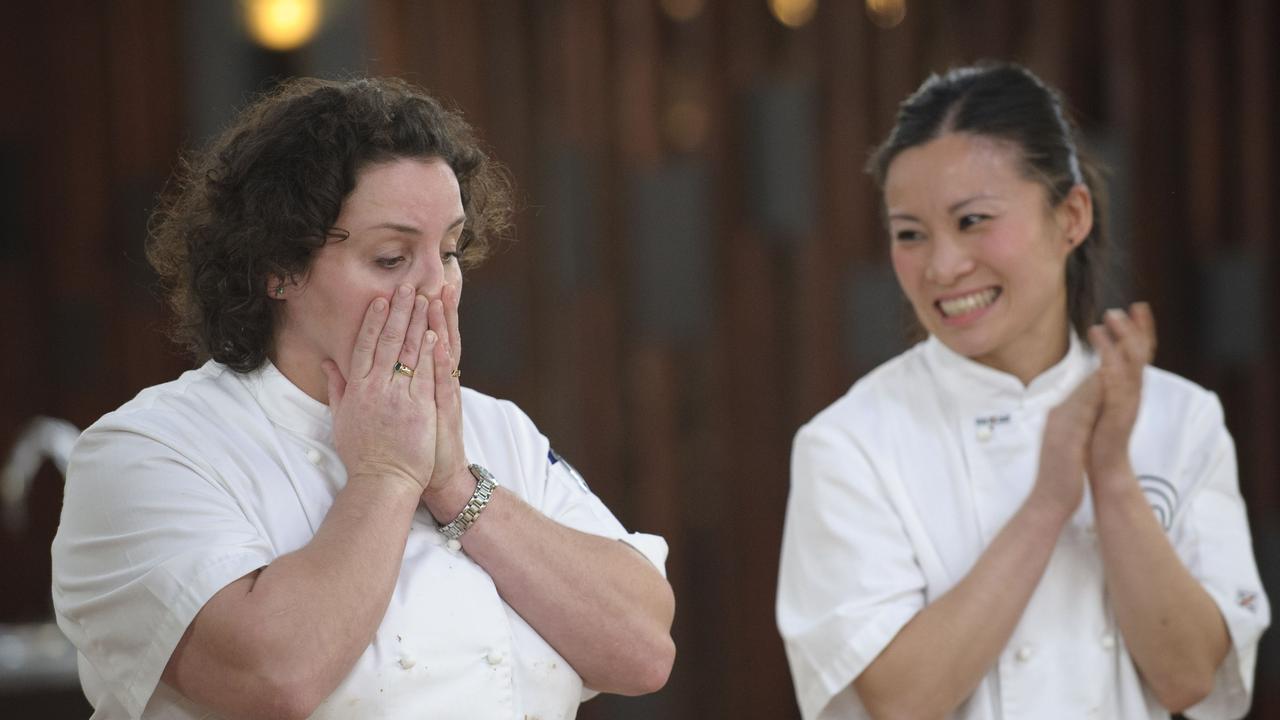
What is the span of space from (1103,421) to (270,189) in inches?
48.8

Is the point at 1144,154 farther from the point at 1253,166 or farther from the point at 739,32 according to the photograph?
the point at 739,32

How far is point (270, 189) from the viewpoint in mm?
1740

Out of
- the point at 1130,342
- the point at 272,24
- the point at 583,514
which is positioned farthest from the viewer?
the point at 272,24

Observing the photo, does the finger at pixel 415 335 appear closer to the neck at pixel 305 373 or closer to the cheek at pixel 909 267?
the neck at pixel 305 373

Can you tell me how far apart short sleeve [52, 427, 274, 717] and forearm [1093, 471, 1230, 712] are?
4.00 feet

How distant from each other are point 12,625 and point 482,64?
1.99m

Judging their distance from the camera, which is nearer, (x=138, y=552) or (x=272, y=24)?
(x=138, y=552)

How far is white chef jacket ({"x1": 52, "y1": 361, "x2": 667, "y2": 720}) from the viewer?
1562 millimetres

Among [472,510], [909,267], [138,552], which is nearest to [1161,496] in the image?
[909,267]

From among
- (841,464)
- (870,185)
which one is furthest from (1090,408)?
(870,185)

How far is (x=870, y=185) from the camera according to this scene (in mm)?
4145

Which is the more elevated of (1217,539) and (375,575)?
(375,575)

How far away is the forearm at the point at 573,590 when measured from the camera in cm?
172

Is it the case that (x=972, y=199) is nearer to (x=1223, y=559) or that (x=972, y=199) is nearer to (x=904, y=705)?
(x=1223, y=559)
